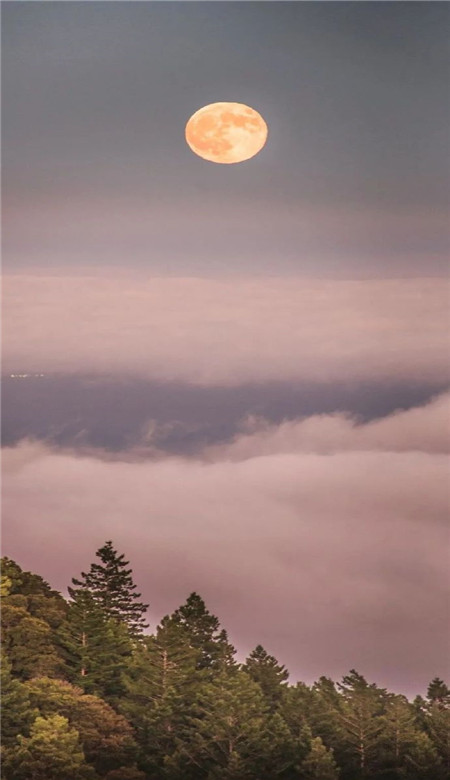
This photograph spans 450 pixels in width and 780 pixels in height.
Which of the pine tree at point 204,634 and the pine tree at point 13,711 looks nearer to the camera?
the pine tree at point 13,711

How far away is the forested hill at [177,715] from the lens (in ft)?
58.2

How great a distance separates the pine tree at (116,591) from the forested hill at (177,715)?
53.1 inches

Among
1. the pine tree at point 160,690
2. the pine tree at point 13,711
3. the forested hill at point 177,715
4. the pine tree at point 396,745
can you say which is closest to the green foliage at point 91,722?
the forested hill at point 177,715

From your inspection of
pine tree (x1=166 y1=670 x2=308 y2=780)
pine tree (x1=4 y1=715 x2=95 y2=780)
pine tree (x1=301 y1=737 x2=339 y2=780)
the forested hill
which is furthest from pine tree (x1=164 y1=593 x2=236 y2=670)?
pine tree (x1=4 y1=715 x2=95 y2=780)

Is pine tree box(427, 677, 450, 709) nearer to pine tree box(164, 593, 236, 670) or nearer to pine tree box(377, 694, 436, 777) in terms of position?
pine tree box(377, 694, 436, 777)

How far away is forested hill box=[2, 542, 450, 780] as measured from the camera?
17.8 m

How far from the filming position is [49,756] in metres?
17.5

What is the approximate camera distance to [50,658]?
63.8 ft

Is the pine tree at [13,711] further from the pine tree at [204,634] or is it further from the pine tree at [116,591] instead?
the pine tree at [204,634]

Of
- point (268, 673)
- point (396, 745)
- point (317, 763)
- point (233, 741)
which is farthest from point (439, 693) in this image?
point (233, 741)

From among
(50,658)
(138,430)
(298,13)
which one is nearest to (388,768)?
(50,658)

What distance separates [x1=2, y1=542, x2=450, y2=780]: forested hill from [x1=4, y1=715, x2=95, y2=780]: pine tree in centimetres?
3

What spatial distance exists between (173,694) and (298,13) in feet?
92.5

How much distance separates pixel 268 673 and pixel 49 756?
6.78 meters
